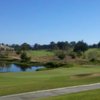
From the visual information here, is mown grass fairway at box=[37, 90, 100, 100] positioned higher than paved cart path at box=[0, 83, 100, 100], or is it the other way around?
paved cart path at box=[0, 83, 100, 100]

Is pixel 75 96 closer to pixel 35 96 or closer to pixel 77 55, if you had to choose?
pixel 35 96

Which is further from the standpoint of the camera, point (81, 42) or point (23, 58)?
point (81, 42)

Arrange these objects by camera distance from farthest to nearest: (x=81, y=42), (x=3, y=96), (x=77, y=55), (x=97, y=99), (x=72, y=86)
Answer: (x=81, y=42), (x=77, y=55), (x=72, y=86), (x=3, y=96), (x=97, y=99)

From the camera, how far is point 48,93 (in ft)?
62.2

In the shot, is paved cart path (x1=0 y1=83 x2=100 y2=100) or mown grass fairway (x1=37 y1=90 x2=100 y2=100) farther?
paved cart path (x1=0 y1=83 x2=100 y2=100)

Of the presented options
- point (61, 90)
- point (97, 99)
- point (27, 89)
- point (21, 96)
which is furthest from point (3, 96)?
point (97, 99)

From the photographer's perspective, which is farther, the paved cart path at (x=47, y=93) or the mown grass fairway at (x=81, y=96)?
the paved cart path at (x=47, y=93)

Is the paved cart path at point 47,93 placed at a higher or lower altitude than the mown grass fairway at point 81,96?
higher

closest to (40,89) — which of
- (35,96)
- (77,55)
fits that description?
(35,96)

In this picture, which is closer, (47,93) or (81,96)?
(81,96)

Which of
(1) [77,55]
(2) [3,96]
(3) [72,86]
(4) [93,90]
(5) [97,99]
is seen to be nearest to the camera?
(5) [97,99]

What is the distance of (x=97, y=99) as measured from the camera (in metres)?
16.8

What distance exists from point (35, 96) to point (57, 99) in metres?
1.59

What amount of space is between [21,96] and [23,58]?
107m
